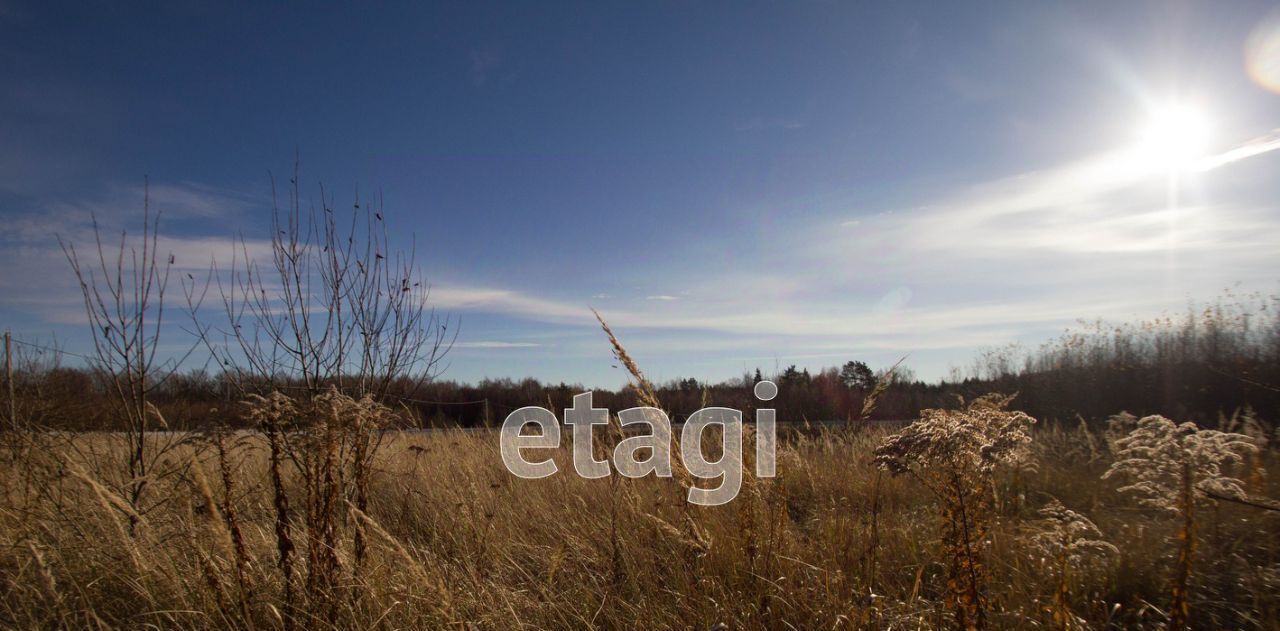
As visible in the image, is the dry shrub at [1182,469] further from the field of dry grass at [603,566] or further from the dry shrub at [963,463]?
the dry shrub at [963,463]

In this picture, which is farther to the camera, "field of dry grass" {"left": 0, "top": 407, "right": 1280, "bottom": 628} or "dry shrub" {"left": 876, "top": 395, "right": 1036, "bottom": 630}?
"field of dry grass" {"left": 0, "top": 407, "right": 1280, "bottom": 628}

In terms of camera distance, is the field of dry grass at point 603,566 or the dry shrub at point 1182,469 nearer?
the dry shrub at point 1182,469

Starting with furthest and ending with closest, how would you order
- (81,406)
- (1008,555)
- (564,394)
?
(564,394), (81,406), (1008,555)

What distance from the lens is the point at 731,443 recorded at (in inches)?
100

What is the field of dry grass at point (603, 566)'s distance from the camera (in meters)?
2.40

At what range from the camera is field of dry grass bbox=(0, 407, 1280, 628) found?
2404mm

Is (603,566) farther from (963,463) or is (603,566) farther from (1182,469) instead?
(1182,469)

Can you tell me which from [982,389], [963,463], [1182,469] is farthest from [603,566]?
[982,389]

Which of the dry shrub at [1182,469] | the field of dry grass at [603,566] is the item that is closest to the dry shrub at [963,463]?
the field of dry grass at [603,566]

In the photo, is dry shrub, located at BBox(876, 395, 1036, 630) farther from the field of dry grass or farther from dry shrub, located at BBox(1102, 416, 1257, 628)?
dry shrub, located at BBox(1102, 416, 1257, 628)

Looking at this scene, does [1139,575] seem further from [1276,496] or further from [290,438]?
[290,438]

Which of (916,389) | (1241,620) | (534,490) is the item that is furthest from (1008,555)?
(916,389)

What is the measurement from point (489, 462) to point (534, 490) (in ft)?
5.16

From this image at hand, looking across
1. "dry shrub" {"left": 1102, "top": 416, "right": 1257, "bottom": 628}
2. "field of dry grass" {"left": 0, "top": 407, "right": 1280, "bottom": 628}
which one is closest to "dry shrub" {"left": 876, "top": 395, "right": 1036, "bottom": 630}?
"field of dry grass" {"left": 0, "top": 407, "right": 1280, "bottom": 628}
